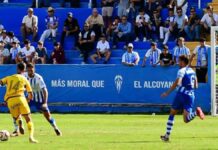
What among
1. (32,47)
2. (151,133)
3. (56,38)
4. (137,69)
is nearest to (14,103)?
(151,133)

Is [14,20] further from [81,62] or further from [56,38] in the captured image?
[81,62]

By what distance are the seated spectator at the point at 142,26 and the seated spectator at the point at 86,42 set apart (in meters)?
2.08

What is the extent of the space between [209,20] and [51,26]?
26.9 feet

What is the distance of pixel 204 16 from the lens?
35438 millimetres

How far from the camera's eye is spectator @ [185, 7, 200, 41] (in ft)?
117

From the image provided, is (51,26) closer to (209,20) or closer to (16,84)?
(209,20)

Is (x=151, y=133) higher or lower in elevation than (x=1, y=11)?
lower

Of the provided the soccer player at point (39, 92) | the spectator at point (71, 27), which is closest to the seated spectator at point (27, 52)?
the spectator at point (71, 27)

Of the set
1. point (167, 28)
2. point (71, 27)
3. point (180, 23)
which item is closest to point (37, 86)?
point (180, 23)

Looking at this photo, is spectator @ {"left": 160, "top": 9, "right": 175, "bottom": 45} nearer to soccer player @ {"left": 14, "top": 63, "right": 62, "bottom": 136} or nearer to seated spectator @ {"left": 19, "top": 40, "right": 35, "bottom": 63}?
seated spectator @ {"left": 19, "top": 40, "right": 35, "bottom": 63}

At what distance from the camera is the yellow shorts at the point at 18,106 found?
21.1m

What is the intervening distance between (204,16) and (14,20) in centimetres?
1134

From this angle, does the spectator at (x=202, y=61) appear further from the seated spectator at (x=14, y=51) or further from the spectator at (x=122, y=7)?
the seated spectator at (x=14, y=51)

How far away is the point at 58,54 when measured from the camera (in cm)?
3703
